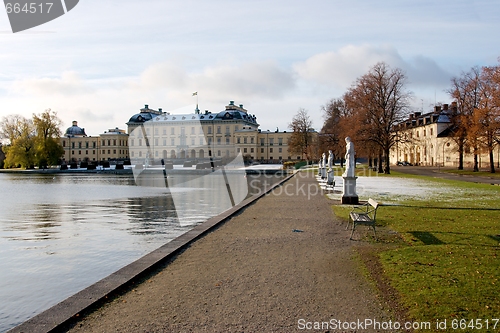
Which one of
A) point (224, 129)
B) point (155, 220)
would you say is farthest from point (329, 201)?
point (224, 129)

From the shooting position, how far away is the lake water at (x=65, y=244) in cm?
639

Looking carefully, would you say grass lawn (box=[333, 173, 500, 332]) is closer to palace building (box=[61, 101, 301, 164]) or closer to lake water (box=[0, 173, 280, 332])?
lake water (box=[0, 173, 280, 332])

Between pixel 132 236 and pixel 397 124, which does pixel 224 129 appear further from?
pixel 132 236

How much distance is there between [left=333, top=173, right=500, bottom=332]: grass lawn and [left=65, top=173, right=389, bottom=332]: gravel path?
54 centimetres

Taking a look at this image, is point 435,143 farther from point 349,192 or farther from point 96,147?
point 96,147

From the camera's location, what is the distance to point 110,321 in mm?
4523

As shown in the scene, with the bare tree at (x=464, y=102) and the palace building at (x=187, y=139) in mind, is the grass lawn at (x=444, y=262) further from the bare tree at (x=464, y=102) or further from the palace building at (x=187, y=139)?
the palace building at (x=187, y=139)

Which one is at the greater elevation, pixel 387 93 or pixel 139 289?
pixel 387 93

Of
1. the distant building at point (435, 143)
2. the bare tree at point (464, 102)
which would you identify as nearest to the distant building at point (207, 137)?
the distant building at point (435, 143)

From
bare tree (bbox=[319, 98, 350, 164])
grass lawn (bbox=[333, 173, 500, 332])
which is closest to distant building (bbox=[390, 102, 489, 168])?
bare tree (bbox=[319, 98, 350, 164])

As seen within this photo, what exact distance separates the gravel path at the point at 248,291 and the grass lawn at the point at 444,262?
1.77ft

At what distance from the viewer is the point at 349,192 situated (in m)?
16.1

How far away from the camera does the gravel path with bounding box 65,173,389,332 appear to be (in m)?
4.48

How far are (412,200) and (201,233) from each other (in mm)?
10498
